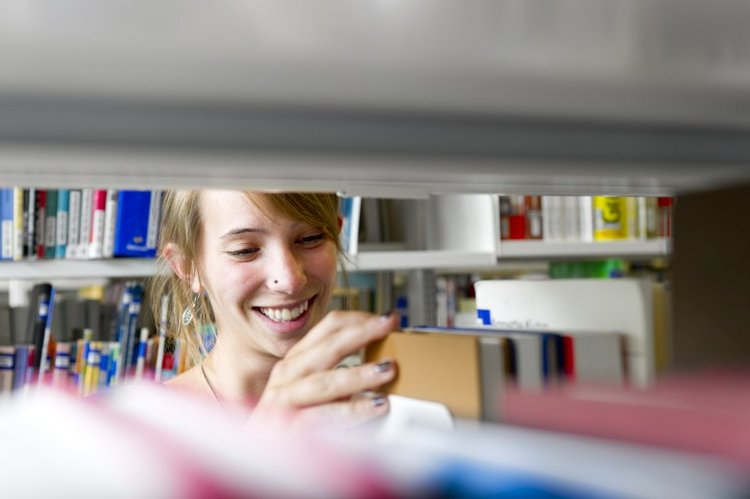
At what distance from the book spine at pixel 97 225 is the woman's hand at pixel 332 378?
6.15ft

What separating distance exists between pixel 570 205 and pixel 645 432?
2.49 m

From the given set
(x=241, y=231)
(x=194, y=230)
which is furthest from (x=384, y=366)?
(x=194, y=230)

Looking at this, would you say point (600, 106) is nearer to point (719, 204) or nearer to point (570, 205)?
point (719, 204)

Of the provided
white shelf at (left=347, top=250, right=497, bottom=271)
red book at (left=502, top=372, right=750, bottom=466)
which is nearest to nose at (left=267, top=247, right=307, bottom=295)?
white shelf at (left=347, top=250, right=497, bottom=271)

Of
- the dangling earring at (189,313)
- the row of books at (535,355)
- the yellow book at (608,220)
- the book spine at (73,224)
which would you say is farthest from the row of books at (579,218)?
the row of books at (535,355)

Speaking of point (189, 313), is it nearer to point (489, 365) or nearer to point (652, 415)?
point (489, 365)

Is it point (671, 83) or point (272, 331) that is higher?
point (671, 83)

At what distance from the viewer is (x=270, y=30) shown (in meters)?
0.24

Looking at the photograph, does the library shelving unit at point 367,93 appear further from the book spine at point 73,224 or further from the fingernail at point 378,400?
the book spine at point 73,224

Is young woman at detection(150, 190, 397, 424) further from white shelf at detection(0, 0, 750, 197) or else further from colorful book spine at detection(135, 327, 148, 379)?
white shelf at detection(0, 0, 750, 197)

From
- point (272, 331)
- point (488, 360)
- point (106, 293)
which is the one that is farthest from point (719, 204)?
point (106, 293)

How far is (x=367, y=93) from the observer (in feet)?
0.94

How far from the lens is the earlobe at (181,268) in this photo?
1.68 metres

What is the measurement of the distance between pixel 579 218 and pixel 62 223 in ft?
5.18
